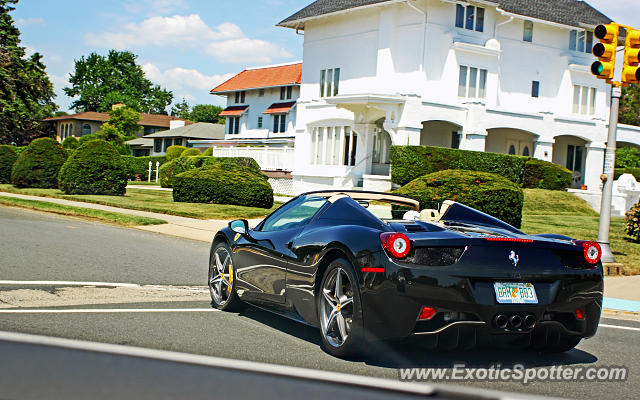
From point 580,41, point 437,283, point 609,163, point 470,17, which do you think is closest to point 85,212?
point 609,163

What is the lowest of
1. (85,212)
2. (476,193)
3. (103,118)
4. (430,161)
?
(85,212)

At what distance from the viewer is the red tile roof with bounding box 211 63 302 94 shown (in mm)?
59688

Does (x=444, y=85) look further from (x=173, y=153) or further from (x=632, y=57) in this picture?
(x=173, y=153)

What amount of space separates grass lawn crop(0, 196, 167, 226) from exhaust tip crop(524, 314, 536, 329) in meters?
15.0

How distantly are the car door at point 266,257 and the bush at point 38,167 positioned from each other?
1083 inches

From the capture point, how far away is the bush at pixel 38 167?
107ft

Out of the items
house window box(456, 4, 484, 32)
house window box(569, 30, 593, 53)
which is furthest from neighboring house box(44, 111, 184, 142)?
house window box(456, 4, 484, 32)

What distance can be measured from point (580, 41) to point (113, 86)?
341ft

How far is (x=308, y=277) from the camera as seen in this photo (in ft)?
20.4

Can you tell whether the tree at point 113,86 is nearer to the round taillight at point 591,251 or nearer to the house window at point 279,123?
the house window at point 279,123

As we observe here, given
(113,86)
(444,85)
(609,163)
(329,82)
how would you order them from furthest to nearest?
(113,86)
(329,82)
(444,85)
(609,163)

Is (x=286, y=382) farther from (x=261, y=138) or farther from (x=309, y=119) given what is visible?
(x=261, y=138)

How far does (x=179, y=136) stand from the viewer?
262 ft

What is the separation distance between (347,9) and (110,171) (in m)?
17.2
